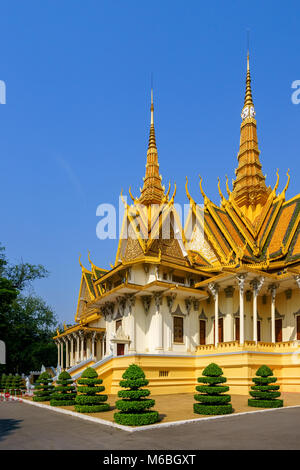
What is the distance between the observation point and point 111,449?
346 inches

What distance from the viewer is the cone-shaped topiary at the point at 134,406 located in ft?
37.7

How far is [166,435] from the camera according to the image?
33.7ft

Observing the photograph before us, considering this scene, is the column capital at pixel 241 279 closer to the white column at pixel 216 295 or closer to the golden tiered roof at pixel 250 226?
the golden tiered roof at pixel 250 226

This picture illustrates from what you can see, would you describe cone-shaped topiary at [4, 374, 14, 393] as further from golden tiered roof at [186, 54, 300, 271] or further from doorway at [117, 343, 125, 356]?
golden tiered roof at [186, 54, 300, 271]

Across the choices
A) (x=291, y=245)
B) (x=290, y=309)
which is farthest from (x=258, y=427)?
(x=291, y=245)

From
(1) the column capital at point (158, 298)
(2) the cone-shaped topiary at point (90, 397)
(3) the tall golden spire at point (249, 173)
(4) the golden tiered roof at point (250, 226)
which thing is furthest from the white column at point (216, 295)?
(2) the cone-shaped topiary at point (90, 397)

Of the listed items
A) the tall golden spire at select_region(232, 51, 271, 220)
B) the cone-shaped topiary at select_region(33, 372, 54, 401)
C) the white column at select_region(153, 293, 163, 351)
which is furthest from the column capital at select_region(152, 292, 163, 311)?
the tall golden spire at select_region(232, 51, 271, 220)

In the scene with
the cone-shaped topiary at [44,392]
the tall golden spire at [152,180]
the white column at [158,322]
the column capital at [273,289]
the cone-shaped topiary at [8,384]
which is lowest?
the cone-shaped topiary at [8,384]

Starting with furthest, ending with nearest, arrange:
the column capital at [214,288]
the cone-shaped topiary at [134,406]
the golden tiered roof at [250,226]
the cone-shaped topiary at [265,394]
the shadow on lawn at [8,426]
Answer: the golden tiered roof at [250,226] → the column capital at [214,288] → the cone-shaped topiary at [265,394] → the cone-shaped topiary at [134,406] → the shadow on lawn at [8,426]

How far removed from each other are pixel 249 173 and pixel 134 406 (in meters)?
25.9

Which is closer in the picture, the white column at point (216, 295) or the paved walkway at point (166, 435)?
the paved walkway at point (166, 435)

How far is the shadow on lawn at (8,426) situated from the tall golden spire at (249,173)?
23.1m

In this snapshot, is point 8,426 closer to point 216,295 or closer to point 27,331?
point 216,295

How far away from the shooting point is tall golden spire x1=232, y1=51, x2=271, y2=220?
108 feet
